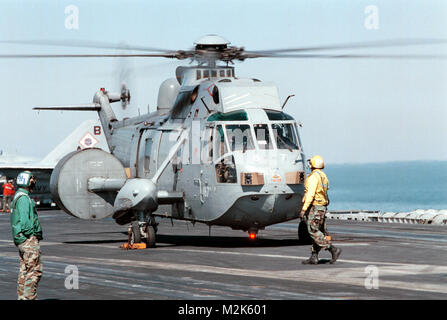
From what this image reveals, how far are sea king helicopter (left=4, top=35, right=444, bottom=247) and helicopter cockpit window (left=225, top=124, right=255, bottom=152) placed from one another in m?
0.03

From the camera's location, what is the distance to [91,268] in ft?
64.0

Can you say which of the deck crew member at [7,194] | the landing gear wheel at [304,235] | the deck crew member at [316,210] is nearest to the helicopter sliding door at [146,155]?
the landing gear wheel at [304,235]

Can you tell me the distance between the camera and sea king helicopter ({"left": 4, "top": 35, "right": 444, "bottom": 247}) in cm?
2233

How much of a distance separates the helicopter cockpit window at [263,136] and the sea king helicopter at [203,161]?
0.09 ft

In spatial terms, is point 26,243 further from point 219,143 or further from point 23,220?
point 219,143

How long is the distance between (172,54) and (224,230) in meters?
11.1

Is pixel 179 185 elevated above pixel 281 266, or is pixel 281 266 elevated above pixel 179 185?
pixel 179 185

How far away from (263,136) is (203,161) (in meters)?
1.86

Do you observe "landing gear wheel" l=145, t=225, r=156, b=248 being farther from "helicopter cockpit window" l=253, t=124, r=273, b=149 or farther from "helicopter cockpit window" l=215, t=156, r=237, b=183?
"helicopter cockpit window" l=253, t=124, r=273, b=149

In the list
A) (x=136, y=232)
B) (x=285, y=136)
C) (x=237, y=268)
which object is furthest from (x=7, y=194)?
(x=237, y=268)

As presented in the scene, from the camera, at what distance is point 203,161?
23.4 metres

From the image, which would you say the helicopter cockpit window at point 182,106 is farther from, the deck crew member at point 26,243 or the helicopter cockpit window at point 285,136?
the deck crew member at point 26,243
